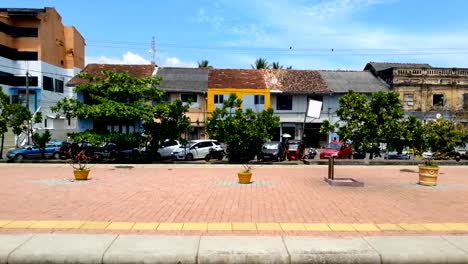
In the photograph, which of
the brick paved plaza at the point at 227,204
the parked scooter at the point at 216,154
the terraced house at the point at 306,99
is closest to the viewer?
the brick paved plaza at the point at 227,204

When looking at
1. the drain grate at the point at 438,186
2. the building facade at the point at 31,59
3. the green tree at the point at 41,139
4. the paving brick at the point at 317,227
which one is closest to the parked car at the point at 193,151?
the green tree at the point at 41,139

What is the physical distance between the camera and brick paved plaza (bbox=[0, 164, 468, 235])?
25.2 feet

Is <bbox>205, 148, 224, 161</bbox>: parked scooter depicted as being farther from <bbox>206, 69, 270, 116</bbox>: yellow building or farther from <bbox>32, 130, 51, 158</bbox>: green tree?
<bbox>206, 69, 270, 116</bbox>: yellow building

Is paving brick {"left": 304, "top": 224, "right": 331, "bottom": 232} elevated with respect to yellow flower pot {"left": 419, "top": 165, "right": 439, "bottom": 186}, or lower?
lower

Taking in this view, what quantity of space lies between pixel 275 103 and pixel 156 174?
2371cm

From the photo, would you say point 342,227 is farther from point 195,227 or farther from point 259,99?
point 259,99

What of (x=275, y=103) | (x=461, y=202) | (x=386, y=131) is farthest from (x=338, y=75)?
(x=461, y=202)

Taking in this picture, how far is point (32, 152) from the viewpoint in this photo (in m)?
26.2

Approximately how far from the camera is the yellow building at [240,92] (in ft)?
123

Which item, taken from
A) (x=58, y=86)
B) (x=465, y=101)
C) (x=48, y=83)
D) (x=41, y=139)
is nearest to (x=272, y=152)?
(x=41, y=139)

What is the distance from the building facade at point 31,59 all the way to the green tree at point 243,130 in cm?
2499

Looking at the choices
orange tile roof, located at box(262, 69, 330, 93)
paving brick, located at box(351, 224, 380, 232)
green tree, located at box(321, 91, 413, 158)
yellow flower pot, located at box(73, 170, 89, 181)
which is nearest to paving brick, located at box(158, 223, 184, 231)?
paving brick, located at box(351, 224, 380, 232)

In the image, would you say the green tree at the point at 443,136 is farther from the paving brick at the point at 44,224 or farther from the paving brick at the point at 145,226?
the paving brick at the point at 44,224

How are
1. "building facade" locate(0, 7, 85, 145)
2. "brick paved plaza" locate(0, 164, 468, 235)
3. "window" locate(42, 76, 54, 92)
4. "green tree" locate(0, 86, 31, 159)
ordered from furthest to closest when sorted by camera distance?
"window" locate(42, 76, 54, 92) → "building facade" locate(0, 7, 85, 145) → "green tree" locate(0, 86, 31, 159) → "brick paved plaza" locate(0, 164, 468, 235)
